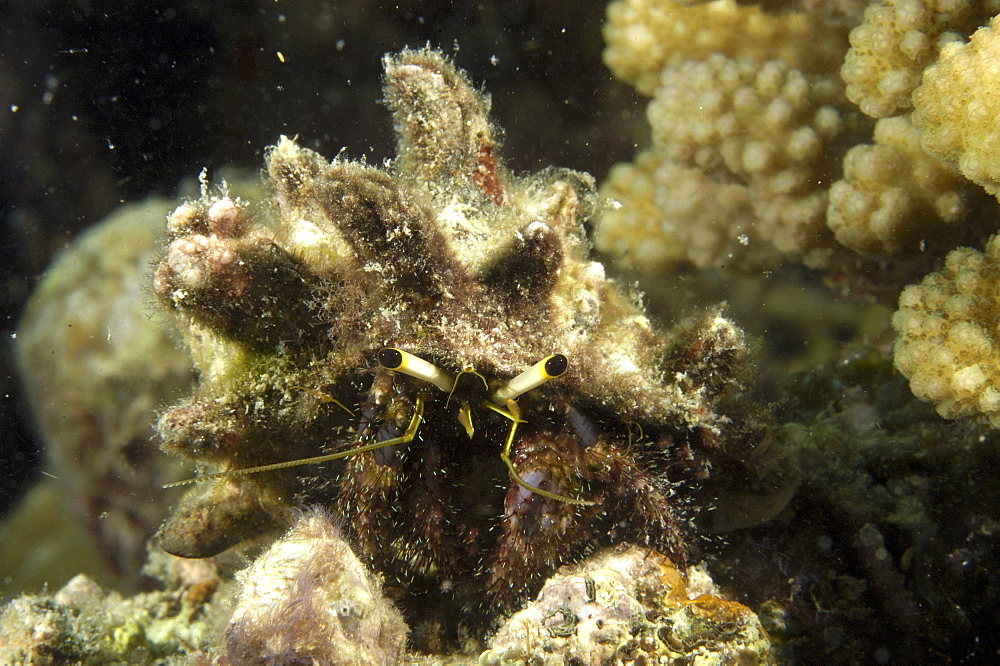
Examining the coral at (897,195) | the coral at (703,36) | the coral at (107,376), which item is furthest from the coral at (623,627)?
the coral at (703,36)

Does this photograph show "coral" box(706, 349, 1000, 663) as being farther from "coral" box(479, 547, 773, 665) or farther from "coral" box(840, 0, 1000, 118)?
"coral" box(840, 0, 1000, 118)

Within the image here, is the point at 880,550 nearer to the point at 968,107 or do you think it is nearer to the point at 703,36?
the point at 968,107

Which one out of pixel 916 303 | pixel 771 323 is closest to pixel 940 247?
pixel 916 303

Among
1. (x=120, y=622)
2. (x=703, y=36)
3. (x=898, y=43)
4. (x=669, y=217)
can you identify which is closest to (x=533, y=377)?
(x=669, y=217)

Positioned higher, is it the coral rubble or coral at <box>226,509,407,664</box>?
coral at <box>226,509,407,664</box>

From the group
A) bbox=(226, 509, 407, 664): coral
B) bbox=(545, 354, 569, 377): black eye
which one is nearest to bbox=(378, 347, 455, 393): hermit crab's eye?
bbox=(545, 354, 569, 377): black eye

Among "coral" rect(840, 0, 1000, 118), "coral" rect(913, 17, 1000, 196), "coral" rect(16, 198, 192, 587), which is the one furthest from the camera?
"coral" rect(16, 198, 192, 587)
